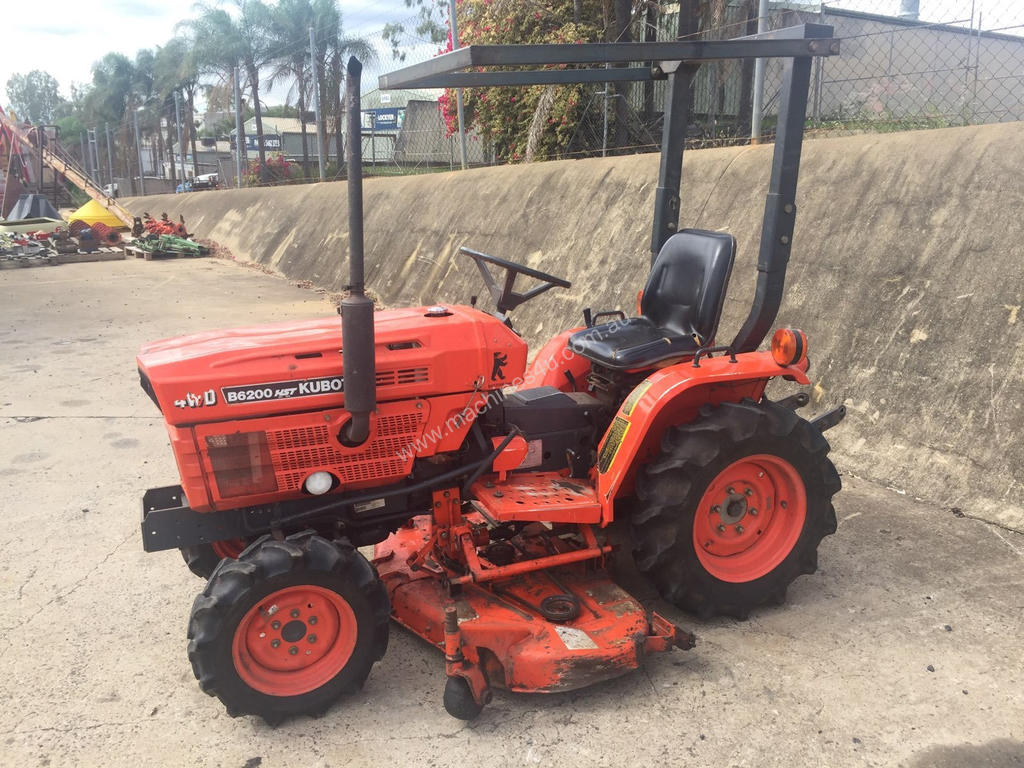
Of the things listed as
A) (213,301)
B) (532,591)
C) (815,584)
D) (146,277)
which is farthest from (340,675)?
(146,277)

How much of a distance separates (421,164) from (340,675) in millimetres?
13435

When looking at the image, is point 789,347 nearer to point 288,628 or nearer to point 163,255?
point 288,628

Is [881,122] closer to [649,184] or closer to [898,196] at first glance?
[649,184]

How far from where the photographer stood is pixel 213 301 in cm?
1093

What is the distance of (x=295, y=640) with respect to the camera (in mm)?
2648

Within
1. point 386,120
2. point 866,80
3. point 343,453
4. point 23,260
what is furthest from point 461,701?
point 386,120

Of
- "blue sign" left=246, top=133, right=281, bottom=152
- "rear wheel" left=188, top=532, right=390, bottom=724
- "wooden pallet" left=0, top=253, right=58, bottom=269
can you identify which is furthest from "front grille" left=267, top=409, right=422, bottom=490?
"blue sign" left=246, top=133, right=281, bottom=152

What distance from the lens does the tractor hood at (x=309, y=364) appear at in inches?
103

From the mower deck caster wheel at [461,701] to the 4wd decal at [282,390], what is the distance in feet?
3.34

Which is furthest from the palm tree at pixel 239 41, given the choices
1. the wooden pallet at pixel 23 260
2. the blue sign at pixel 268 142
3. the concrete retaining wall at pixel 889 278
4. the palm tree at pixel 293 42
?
the concrete retaining wall at pixel 889 278

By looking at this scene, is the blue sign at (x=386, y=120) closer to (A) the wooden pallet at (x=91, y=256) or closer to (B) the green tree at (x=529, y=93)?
(A) the wooden pallet at (x=91, y=256)

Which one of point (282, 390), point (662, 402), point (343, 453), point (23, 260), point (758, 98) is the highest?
point (758, 98)

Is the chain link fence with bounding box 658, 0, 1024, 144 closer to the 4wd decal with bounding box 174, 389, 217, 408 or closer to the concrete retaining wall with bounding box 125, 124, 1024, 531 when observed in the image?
the concrete retaining wall with bounding box 125, 124, 1024, 531

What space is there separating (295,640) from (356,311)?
111 cm
